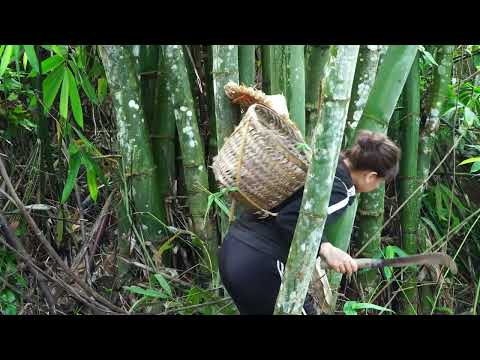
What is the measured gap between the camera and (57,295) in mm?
3059

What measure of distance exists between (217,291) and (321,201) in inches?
53.0

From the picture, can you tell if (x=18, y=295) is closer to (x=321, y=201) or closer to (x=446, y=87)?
(x=321, y=201)

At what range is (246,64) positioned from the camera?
99.6 inches

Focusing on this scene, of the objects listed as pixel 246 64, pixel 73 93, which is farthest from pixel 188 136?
pixel 73 93

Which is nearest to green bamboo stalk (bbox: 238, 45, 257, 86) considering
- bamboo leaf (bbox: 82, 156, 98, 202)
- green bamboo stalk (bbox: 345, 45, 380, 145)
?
green bamboo stalk (bbox: 345, 45, 380, 145)

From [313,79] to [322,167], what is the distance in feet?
4.50

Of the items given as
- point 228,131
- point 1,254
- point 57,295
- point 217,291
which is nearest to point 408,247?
point 217,291

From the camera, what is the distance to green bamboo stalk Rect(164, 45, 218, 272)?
2678mm

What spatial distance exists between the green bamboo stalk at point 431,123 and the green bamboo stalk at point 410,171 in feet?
0.21

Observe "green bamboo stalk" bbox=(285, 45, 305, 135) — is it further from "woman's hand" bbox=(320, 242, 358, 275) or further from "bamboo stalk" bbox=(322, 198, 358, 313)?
"woman's hand" bbox=(320, 242, 358, 275)

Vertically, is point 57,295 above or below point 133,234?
below

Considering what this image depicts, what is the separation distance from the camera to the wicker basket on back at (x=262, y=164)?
1899 mm

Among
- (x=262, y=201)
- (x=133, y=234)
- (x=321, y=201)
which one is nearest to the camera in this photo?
(x=321, y=201)

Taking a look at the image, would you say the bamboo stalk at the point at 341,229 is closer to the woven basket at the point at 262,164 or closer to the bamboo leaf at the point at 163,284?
the woven basket at the point at 262,164
